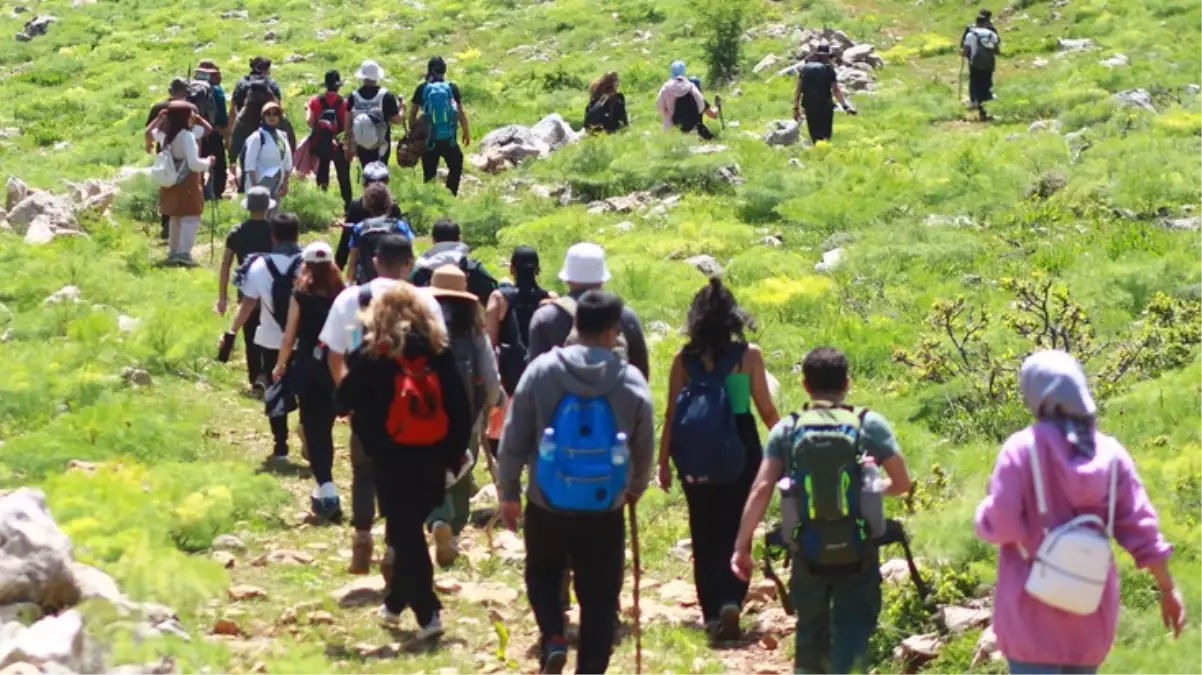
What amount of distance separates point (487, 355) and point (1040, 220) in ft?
32.0

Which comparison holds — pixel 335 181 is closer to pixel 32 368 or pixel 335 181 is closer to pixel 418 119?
pixel 418 119

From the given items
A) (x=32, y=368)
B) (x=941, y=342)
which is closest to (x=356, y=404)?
(x=32, y=368)

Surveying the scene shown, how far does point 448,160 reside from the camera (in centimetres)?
1878

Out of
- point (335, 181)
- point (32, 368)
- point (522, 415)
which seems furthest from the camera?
point (335, 181)

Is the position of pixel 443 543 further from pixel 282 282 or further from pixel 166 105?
pixel 166 105

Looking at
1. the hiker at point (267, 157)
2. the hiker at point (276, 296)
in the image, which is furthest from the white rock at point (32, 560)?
the hiker at point (267, 157)

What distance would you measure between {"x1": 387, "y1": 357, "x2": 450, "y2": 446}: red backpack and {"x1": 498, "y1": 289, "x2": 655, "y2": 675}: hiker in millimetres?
676

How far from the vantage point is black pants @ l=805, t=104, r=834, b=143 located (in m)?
21.3

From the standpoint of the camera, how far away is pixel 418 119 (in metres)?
18.4

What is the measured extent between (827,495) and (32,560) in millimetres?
3143

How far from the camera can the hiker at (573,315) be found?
7.56 meters

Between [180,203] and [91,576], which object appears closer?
[91,576]

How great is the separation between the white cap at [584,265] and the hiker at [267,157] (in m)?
9.14

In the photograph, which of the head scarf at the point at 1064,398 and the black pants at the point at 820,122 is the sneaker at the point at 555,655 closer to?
the head scarf at the point at 1064,398
